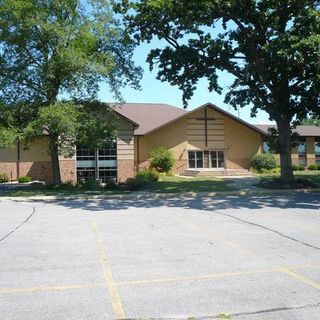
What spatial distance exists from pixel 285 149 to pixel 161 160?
13512 millimetres

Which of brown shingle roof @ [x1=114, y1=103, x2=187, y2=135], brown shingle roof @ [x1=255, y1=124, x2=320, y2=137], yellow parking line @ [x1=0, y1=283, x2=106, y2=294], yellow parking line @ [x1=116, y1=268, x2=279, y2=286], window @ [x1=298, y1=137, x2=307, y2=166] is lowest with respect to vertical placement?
yellow parking line @ [x1=116, y1=268, x2=279, y2=286]

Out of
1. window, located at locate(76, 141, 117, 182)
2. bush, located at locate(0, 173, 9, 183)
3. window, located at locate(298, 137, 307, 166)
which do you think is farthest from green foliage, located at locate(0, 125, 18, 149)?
window, located at locate(298, 137, 307, 166)

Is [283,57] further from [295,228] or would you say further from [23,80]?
[23,80]

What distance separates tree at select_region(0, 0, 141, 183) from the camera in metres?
22.6

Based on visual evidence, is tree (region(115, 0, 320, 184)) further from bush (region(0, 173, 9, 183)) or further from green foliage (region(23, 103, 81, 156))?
bush (region(0, 173, 9, 183))

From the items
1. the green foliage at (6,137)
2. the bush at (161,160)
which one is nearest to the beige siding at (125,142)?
the bush at (161,160)

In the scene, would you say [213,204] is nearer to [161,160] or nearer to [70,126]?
[70,126]

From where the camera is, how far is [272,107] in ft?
83.1

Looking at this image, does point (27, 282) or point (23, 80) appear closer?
point (27, 282)

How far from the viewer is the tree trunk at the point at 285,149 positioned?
82.7 feet

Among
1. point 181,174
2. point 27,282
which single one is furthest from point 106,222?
point 181,174

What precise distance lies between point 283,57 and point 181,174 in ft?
63.7

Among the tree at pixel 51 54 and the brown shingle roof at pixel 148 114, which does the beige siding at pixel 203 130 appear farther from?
the tree at pixel 51 54

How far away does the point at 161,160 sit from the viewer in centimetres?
3700
